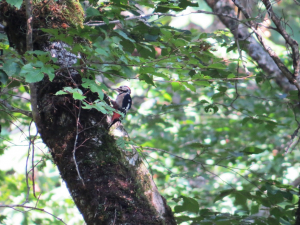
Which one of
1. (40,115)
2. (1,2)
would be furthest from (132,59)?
(1,2)

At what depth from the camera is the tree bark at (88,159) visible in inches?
81.9

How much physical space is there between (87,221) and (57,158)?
504 mm

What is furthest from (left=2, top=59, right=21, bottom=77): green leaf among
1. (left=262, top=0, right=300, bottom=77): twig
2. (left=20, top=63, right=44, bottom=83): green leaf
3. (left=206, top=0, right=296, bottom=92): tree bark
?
(left=206, top=0, right=296, bottom=92): tree bark

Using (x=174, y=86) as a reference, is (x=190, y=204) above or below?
below

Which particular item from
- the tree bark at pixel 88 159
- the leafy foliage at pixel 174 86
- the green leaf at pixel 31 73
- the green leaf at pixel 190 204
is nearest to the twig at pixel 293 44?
the leafy foliage at pixel 174 86

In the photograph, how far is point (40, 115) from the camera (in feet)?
7.89

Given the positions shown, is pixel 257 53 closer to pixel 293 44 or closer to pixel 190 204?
pixel 293 44

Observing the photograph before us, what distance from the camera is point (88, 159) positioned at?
2189 millimetres

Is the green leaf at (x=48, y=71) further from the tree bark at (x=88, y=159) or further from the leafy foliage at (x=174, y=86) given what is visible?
the tree bark at (x=88, y=159)

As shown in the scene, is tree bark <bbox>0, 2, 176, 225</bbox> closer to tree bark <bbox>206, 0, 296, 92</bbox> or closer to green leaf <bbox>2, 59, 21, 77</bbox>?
green leaf <bbox>2, 59, 21, 77</bbox>

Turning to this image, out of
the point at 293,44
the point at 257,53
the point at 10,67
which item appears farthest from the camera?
the point at 257,53

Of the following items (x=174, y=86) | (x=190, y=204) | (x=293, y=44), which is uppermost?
(x=293, y=44)

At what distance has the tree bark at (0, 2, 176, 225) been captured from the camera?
2080 millimetres

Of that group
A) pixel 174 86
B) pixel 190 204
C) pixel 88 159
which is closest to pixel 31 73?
pixel 88 159
